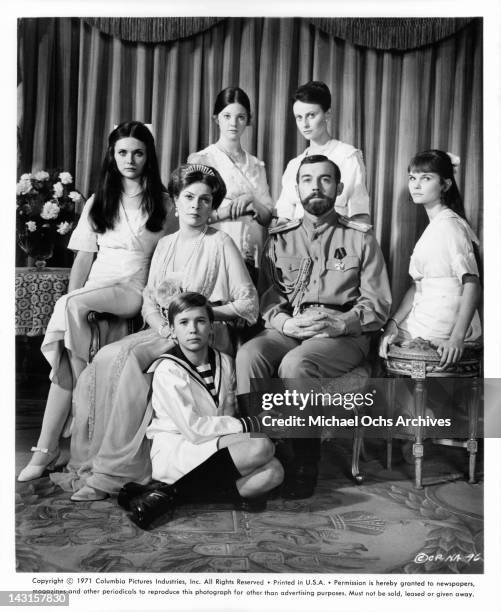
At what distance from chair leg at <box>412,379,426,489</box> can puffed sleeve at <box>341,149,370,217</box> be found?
83cm

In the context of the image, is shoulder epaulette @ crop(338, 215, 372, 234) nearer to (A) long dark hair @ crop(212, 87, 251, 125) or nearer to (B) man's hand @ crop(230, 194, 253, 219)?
(B) man's hand @ crop(230, 194, 253, 219)

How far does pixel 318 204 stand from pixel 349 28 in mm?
823

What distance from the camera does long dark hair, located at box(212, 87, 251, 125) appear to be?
305cm

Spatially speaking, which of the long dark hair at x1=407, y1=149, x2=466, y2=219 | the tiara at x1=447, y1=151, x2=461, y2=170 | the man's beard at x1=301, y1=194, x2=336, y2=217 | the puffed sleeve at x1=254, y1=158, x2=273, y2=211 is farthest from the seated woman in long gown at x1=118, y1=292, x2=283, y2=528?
the tiara at x1=447, y1=151, x2=461, y2=170

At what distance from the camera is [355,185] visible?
3.05 m

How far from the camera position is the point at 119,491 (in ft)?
9.84

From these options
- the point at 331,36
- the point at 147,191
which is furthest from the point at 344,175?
the point at 147,191

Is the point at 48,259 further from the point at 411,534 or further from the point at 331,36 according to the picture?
the point at 411,534

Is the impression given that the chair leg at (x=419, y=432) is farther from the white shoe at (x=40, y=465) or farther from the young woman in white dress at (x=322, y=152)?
the white shoe at (x=40, y=465)

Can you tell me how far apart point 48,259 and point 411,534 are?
2065 millimetres
